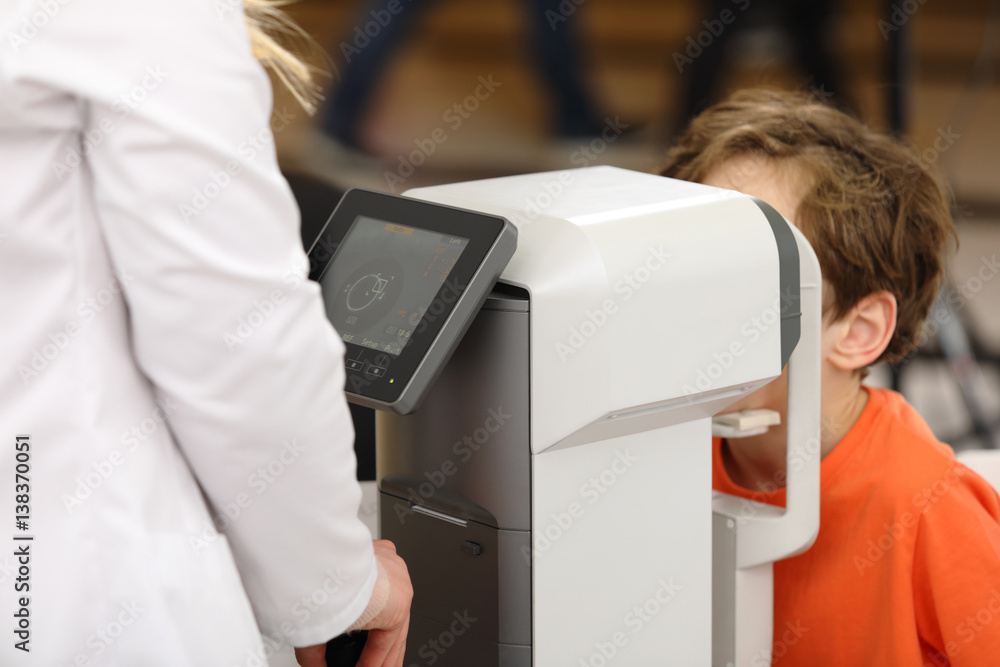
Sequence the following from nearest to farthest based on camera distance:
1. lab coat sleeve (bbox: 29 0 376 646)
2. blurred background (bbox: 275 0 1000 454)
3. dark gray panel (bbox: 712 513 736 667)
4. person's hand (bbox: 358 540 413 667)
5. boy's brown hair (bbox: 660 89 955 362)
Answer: lab coat sleeve (bbox: 29 0 376 646)
person's hand (bbox: 358 540 413 667)
dark gray panel (bbox: 712 513 736 667)
boy's brown hair (bbox: 660 89 955 362)
blurred background (bbox: 275 0 1000 454)

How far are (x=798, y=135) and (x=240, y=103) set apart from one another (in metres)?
0.83

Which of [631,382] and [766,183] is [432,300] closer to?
[631,382]

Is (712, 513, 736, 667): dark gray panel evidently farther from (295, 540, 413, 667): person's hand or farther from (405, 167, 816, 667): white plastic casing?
(295, 540, 413, 667): person's hand

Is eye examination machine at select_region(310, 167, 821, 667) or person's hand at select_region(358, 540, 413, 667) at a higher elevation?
eye examination machine at select_region(310, 167, 821, 667)

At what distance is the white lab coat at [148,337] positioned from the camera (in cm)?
59

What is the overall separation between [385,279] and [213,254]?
1.01 ft

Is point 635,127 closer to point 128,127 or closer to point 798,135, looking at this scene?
point 798,135

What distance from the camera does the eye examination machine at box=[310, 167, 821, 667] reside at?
849mm

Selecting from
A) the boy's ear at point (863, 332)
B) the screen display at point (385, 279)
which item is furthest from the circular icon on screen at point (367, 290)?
the boy's ear at point (863, 332)

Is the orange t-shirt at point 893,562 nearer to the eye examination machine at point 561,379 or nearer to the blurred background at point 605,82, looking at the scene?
the eye examination machine at point 561,379

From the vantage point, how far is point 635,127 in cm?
288

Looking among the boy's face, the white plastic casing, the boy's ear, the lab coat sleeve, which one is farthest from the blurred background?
the lab coat sleeve

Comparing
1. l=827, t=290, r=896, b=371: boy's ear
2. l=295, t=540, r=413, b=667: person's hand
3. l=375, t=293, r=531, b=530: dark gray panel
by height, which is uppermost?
l=827, t=290, r=896, b=371: boy's ear

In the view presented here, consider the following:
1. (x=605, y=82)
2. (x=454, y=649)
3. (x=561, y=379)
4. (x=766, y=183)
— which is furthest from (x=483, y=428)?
(x=605, y=82)
